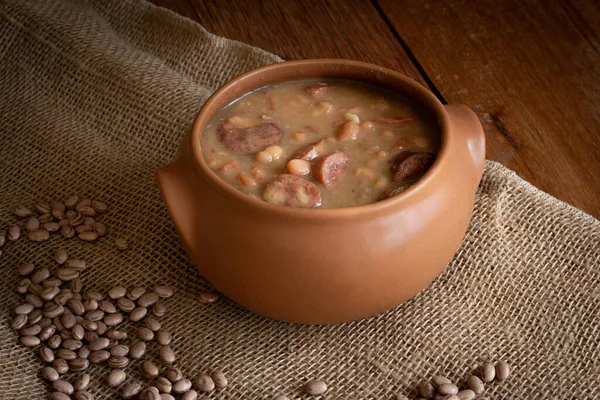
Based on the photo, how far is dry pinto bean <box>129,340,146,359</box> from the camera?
59.5 inches

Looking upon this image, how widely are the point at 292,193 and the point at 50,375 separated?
0.56m

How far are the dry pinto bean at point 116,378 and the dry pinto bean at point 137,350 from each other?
4cm

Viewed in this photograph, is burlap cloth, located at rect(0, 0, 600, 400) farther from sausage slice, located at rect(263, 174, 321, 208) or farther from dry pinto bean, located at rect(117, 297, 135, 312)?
sausage slice, located at rect(263, 174, 321, 208)

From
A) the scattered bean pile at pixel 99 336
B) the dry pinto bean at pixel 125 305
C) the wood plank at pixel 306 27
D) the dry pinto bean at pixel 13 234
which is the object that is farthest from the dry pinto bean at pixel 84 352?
the wood plank at pixel 306 27

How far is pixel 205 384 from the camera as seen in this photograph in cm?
146

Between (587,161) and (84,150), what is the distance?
1.18m

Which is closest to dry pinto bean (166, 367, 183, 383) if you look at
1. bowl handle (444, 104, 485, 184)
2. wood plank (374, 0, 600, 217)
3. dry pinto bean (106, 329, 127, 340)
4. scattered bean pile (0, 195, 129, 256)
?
dry pinto bean (106, 329, 127, 340)

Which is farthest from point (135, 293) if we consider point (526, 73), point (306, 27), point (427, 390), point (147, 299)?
point (526, 73)

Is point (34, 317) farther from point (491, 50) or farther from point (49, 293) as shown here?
point (491, 50)

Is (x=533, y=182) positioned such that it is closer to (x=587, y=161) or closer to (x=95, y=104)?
(x=587, y=161)

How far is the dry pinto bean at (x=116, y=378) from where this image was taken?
147 centimetres

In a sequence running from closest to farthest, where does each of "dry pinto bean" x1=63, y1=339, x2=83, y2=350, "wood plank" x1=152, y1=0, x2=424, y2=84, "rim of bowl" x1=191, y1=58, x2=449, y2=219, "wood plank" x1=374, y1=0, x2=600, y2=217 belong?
"rim of bowl" x1=191, y1=58, x2=449, y2=219
"dry pinto bean" x1=63, y1=339, x2=83, y2=350
"wood plank" x1=374, y1=0, x2=600, y2=217
"wood plank" x1=152, y1=0, x2=424, y2=84

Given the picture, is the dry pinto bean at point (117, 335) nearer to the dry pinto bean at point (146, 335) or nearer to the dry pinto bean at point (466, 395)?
the dry pinto bean at point (146, 335)

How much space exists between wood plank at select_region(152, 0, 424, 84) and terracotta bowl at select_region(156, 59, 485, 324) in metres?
0.67
